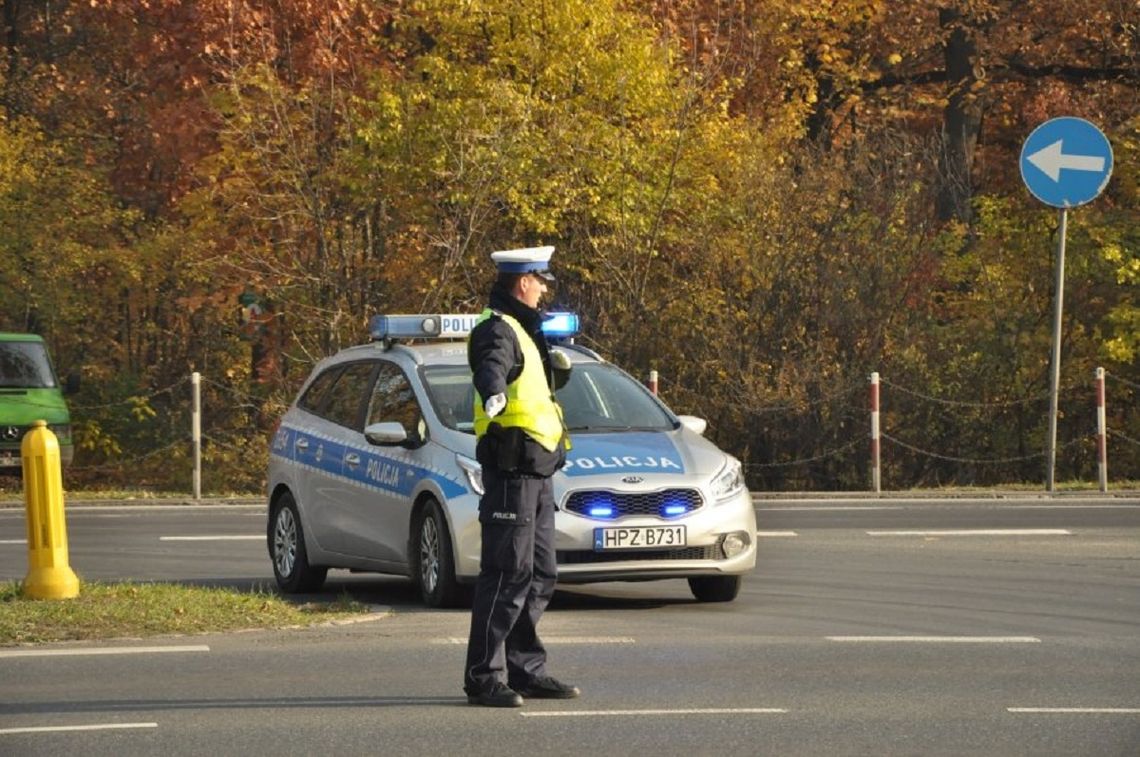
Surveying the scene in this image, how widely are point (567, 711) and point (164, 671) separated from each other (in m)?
2.34

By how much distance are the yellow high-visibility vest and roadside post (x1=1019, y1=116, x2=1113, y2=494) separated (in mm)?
15263

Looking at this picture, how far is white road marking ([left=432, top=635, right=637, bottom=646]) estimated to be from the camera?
1298 cm

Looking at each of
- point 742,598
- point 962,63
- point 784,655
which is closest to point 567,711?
point 784,655

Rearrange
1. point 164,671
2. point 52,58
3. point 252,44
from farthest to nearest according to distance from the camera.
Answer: point 52,58 < point 252,44 < point 164,671

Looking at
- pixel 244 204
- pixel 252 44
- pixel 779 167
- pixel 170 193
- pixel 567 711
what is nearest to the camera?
pixel 567 711

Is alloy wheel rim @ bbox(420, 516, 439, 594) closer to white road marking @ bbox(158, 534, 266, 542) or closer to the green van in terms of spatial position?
white road marking @ bbox(158, 534, 266, 542)

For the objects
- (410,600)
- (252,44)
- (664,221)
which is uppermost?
A: (252,44)

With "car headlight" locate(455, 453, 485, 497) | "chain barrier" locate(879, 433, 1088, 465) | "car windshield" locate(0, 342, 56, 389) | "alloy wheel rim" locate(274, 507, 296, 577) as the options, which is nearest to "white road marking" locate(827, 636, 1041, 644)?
"car headlight" locate(455, 453, 485, 497)

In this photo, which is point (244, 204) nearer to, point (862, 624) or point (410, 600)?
point (410, 600)

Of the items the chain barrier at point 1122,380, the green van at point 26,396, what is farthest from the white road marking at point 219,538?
the chain barrier at point 1122,380

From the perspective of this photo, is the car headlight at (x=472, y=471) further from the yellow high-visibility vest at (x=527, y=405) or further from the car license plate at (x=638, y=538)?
the yellow high-visibility vest at (x=527, y=405)

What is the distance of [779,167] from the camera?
30469 millimetres

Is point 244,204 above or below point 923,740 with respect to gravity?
above

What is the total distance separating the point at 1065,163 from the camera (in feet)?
83.3
